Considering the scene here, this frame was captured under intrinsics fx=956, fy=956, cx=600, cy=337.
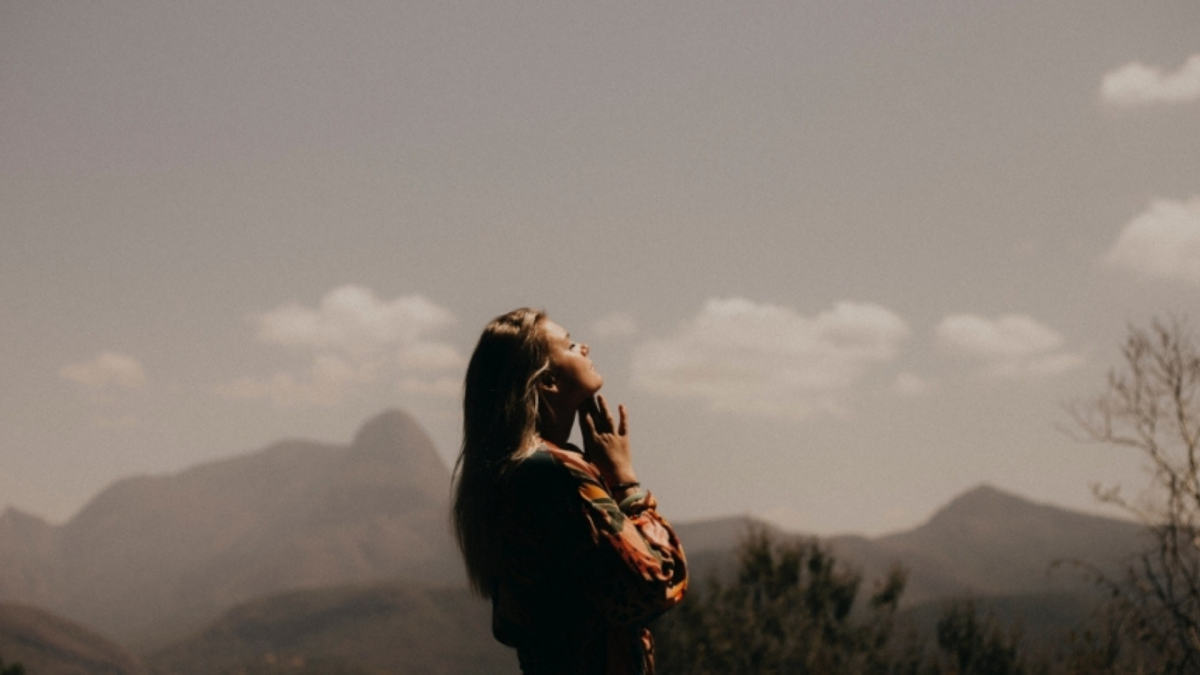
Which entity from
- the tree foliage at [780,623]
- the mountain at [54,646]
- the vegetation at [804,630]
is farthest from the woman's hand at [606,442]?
the mountain at [54,646]

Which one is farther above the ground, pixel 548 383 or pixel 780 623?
pixel 548 383

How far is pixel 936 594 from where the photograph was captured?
197 metres

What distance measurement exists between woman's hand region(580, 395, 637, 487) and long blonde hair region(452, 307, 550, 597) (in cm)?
15

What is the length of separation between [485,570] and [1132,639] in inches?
503

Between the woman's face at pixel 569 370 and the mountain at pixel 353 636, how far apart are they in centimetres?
13970

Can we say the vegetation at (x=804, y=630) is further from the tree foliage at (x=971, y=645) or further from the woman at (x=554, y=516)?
the woman at (x=554, y=516)

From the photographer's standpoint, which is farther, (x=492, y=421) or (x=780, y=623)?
(x=780, y=623)

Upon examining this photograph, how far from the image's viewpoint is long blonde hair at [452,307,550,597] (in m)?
2.58

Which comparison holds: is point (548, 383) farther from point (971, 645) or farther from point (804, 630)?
point (804, 630)

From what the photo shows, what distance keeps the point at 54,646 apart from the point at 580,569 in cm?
14908

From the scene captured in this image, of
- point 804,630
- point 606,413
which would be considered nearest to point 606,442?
point 606,413

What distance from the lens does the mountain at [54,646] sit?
12356cm

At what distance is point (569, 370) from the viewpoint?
2666 mm

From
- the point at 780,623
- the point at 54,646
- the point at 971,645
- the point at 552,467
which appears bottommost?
the point at 971,645
